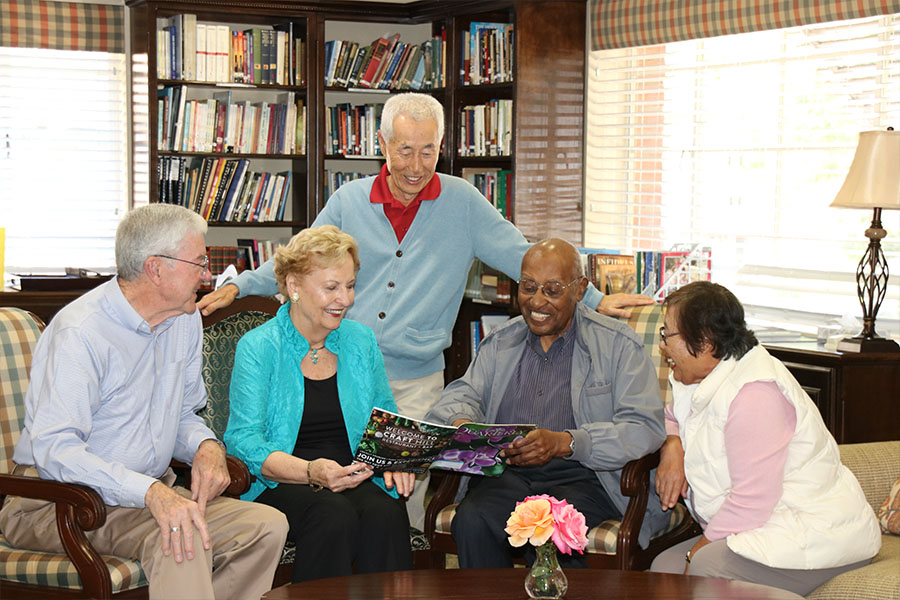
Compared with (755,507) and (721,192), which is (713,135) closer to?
(721,192)

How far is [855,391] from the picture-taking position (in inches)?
143

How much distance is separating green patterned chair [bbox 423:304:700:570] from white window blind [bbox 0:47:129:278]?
3519mm

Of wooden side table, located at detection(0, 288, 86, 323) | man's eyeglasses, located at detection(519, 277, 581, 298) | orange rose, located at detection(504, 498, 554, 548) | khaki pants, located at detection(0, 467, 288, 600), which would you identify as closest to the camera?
orange rose, located at detection(504, 498, 554, 548)

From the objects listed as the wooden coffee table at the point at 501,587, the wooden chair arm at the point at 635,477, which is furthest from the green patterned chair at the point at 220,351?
the wooden chair arm at the point at 635,477

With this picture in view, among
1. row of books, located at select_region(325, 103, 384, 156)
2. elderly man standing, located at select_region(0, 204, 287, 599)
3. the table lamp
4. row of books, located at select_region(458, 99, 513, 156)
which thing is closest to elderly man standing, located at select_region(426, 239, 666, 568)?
elderly man standing, located at select_region(0, 204, 287, 599)

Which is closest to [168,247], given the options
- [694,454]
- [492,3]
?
[694,454]

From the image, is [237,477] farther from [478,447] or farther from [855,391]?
[855,391]

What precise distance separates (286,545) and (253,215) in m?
3.12

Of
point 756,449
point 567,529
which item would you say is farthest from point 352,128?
point 567,529

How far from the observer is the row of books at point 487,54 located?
508cm

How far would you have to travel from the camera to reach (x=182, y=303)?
2.58 m

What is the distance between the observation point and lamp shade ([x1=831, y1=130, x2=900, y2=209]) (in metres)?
3.53

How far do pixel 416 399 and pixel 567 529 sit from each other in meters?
1.37

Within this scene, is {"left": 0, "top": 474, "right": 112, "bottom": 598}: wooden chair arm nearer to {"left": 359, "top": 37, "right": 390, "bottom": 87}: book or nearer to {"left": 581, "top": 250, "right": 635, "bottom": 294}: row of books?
{"left": 581, "top": 250, "right": 635, "bottom": 294}: row of books
